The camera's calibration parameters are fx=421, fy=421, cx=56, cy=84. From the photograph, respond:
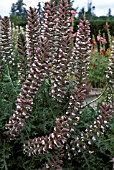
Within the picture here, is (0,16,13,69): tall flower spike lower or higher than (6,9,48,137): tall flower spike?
higher

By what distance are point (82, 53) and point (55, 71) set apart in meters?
0.25

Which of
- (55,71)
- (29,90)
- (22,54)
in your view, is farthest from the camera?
(22,54)

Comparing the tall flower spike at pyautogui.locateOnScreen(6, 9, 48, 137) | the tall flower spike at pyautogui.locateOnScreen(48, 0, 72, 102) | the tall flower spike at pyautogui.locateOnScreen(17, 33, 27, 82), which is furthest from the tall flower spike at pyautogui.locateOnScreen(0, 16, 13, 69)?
the tall flower spike at pyautogui.locateOnScreen(6, 9, 48, 137)

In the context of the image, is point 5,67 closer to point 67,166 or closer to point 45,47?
point 45,47

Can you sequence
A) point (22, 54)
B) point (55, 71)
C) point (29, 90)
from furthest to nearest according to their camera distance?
point (22, 54), point (55, 71), point (29, 90)

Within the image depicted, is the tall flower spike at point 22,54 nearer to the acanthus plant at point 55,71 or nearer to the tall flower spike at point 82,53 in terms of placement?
the acanthus plant at point 55,71

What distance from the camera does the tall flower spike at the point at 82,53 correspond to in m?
3.02

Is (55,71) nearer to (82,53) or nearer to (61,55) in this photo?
(61,55)

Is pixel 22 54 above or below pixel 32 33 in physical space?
below

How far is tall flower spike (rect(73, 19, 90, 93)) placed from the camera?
9.92ft

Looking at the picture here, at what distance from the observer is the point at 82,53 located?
10.1 feet

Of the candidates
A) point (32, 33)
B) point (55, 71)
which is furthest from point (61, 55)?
point (32, 33)

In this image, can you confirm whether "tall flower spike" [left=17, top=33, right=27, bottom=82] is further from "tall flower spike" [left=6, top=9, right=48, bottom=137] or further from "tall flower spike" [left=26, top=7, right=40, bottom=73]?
"tall flower spike" [left=6, top=9, right=48, bottom=137]

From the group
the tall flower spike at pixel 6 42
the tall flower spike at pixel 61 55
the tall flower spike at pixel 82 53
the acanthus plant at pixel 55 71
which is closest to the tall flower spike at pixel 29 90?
the acanthus plant at pixel 55 71
